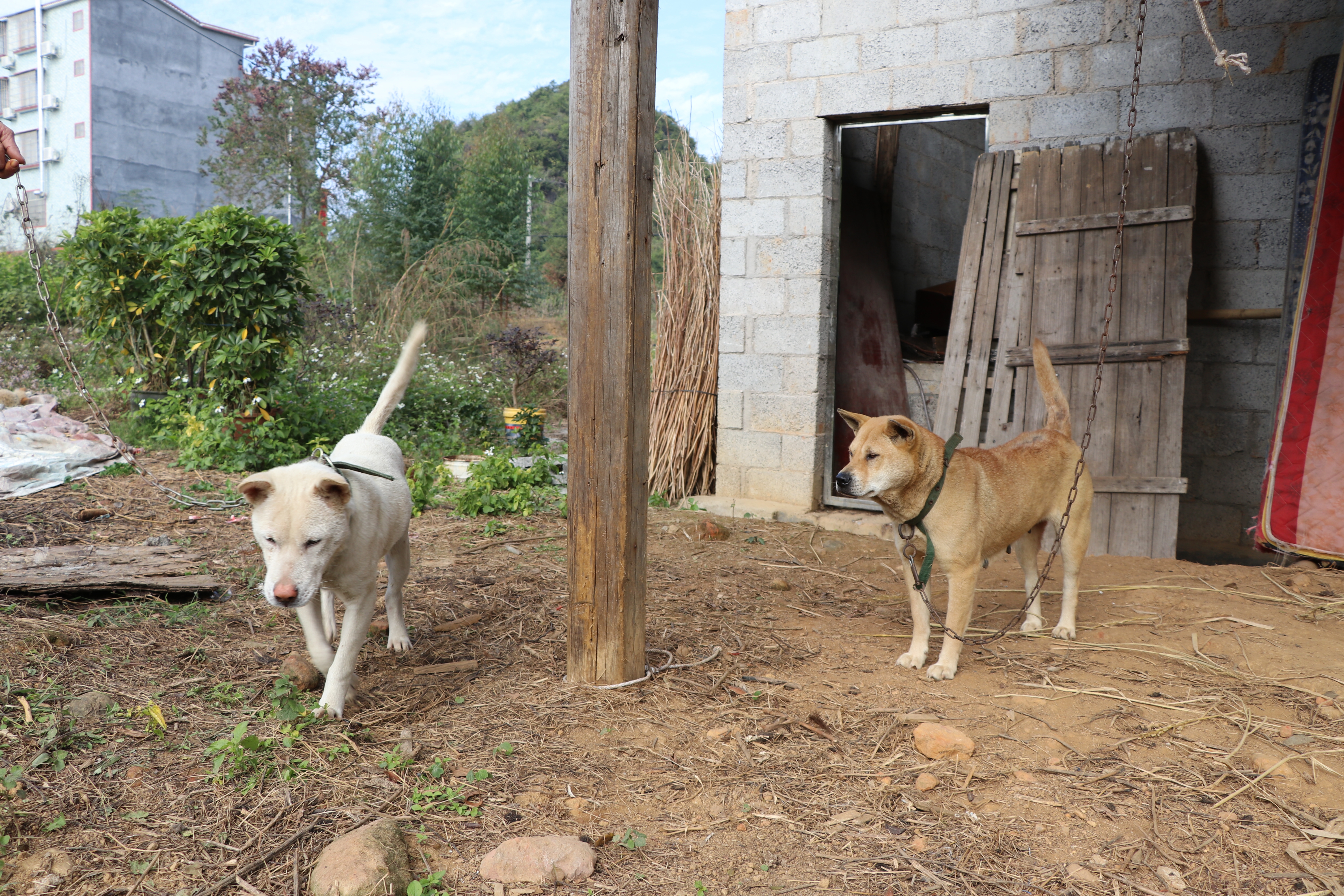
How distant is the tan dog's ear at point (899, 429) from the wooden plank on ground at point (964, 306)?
8.76 feet

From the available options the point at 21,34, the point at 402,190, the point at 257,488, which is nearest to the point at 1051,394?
the point at 257,488

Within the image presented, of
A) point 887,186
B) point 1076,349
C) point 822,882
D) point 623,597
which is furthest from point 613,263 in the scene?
point 887,186

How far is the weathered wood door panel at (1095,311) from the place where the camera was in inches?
206

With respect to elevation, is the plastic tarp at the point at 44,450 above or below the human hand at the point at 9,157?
below

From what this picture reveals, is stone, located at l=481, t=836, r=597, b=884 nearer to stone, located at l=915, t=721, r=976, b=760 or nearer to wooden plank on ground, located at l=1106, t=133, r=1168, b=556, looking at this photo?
stone, located at l=915, t=721, r=976, b=760

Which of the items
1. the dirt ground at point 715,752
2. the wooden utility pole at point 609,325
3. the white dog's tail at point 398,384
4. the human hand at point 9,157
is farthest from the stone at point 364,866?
the human hand at point 9,157

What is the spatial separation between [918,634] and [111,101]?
24109mm

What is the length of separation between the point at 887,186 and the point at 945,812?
6.36 m

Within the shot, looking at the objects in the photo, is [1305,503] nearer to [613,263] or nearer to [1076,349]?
[1076,349]

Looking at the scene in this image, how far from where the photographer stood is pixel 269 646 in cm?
359

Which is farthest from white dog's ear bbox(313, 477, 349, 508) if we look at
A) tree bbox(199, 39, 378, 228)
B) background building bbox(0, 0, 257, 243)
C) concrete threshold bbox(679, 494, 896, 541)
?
background building bbox(0, 0, 257, 243)

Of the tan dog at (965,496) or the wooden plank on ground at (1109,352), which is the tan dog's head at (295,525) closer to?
the tan dog at (965,496)

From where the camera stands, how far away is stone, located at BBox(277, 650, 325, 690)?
3086 millimetres

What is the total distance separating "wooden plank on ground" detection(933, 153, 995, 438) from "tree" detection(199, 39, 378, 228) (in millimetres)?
13584
